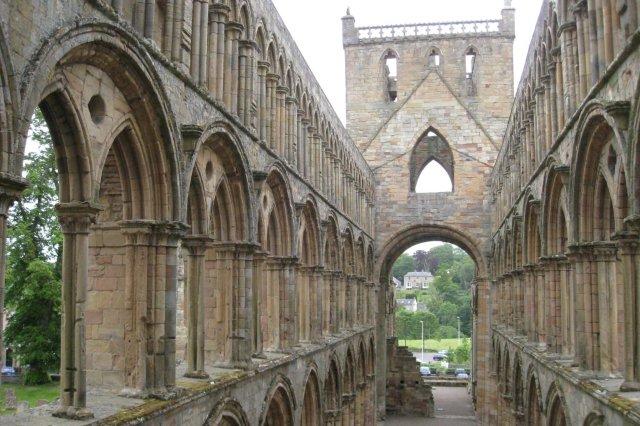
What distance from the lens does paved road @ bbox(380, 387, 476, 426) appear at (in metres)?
39.5

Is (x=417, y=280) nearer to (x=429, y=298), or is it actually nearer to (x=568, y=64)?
(x=429, y=298)

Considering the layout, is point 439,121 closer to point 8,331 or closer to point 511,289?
point 511,289

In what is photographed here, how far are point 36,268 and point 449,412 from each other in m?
27.9

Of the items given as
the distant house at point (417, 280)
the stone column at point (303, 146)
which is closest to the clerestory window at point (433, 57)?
the stone column at point (303, 146)

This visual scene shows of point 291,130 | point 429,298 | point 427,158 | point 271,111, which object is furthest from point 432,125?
point 429,298

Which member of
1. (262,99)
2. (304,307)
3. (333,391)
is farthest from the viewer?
(333,391)

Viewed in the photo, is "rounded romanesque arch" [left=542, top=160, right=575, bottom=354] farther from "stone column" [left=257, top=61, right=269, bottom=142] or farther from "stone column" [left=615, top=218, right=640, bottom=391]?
"stone column" [left=257, top=61, right=269, bottom=142]

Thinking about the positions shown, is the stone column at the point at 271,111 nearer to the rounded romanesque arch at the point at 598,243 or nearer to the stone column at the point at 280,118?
the stone column at the point at 280,118

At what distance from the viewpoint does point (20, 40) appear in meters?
6.87

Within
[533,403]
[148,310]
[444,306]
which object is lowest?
[444,306]

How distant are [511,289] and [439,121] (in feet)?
42.3

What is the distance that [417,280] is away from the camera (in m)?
170

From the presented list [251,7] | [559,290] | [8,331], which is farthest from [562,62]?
[8,331]

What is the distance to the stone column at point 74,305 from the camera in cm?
833
